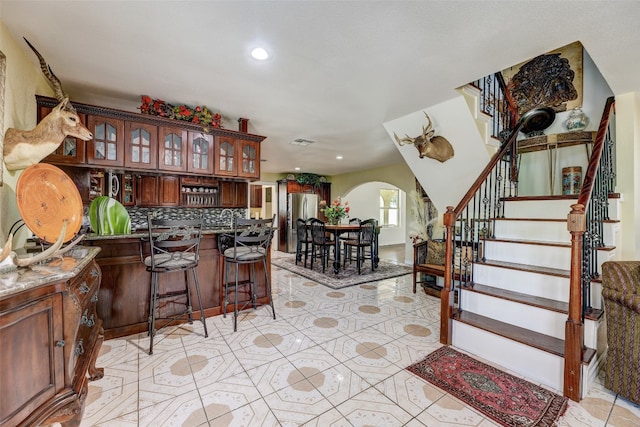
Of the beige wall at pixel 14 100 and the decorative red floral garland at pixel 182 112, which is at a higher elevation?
the decorative red floral garland at pixel 182 112

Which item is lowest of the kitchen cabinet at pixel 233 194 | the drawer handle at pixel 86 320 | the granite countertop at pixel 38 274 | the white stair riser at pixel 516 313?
the white stair riser at pixel 516 313

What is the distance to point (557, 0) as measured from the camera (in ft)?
5.32

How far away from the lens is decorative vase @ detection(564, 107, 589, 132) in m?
3.56

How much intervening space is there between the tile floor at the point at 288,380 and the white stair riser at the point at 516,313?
426 mm

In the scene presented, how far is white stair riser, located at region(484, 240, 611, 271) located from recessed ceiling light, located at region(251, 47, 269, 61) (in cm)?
285

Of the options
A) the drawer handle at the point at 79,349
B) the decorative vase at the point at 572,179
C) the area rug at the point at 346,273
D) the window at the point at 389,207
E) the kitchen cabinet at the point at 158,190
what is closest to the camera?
the drawer handle at the point at 79,349

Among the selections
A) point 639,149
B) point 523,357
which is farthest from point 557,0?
point 523,357

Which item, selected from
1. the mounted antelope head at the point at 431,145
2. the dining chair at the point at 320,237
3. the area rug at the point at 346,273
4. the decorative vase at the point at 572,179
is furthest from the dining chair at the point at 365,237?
the decorative vase at the point at 572,179

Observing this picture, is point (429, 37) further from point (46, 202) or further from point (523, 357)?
point (46, 202)

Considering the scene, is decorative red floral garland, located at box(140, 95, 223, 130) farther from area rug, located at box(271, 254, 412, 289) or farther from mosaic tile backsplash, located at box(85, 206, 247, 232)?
area rug, located at box(271, 254, 412, 289)

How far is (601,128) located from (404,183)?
4192mm

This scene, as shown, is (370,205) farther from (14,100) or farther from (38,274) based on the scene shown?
(38,274)

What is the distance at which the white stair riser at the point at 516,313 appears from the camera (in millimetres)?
2062

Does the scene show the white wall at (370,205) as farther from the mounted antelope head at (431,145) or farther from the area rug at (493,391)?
the area rug at (493,391)
